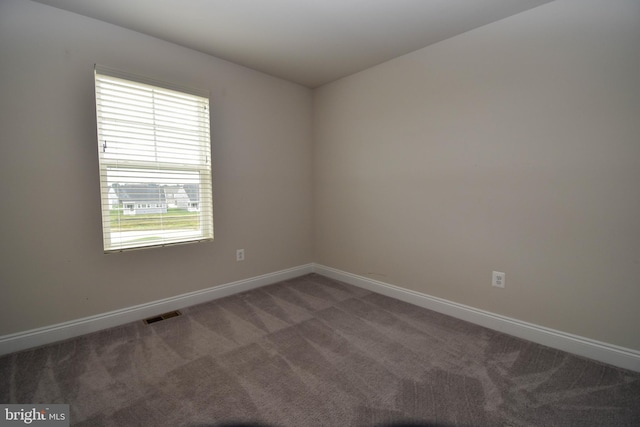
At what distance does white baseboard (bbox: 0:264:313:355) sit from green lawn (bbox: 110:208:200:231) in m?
0.69

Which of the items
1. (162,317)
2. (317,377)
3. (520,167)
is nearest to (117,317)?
(162,317)

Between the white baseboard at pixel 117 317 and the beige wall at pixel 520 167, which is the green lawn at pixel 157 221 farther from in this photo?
the beige wall at pixel 520 167

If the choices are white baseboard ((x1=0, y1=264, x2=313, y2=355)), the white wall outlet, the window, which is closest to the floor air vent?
white baseboard ((x1=0, y1=264, x2=313, y2=355))

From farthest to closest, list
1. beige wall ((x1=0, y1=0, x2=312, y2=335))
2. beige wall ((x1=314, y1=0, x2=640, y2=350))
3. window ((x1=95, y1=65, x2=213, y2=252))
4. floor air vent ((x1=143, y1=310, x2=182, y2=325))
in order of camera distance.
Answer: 1. floor air vent ((x1=143, y1=310, x2=182, y2=325))
2. window ((x1=95, y1=65, x2=213, y2=252))
3. beige wall ((x1=0, y1=0, x2=312, y2=335))
4. beige wall ((x1=314, y1=0, x2=640, y2=350))

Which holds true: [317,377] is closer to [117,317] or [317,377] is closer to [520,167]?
[117,317]

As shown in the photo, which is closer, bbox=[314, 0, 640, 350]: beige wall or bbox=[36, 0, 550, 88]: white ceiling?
bbox=[314, 0, 640, 350]: beige wall

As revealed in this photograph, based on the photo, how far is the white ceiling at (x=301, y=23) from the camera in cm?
199

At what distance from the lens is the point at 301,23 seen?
2.22 metres

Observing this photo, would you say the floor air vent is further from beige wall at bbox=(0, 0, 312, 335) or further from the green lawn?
the green lawn

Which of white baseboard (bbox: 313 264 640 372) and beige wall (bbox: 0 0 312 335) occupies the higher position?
beige wall (bbox: 0 0 312 335)


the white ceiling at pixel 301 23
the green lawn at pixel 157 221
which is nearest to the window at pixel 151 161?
the green lawn at pixel 157 221

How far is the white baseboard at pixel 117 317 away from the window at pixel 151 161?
22.4 inches

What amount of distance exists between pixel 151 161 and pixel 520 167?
2.96m

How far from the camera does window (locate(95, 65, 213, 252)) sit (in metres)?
2.23
